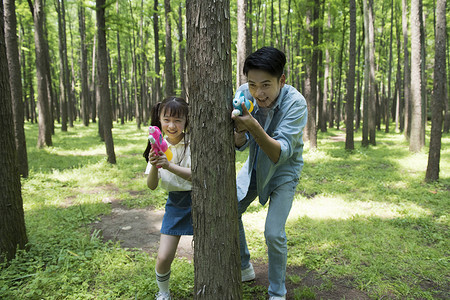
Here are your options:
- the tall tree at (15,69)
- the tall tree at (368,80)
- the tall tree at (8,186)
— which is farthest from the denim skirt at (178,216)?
the tall tree at (368,80)

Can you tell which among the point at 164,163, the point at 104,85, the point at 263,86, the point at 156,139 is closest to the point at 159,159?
the point at 164,163

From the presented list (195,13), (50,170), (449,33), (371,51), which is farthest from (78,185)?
(449,33)

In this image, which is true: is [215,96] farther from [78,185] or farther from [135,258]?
[78,185]

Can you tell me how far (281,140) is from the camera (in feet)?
7.04

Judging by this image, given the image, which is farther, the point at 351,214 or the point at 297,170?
the point at 351,214

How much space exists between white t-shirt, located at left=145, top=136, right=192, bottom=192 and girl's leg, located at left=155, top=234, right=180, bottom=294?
0.42 metres

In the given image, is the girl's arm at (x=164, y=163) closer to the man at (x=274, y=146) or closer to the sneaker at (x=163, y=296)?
the man at (x=274, y=146)

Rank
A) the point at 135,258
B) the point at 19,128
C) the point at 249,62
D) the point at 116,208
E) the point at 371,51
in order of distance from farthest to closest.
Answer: the point at 371,51 → the point at 19,128 → the point at 116,208 → the point at 135,258 → the point at 249,62

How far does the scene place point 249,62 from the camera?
2.18 meters

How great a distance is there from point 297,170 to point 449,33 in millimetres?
23737

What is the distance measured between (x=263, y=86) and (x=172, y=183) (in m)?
1.08

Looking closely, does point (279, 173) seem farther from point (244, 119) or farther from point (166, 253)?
point (166, 253)

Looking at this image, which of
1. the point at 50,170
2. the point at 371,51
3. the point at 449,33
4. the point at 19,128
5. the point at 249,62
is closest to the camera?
the point at 249,62

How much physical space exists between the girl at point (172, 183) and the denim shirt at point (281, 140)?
50 centimetres
